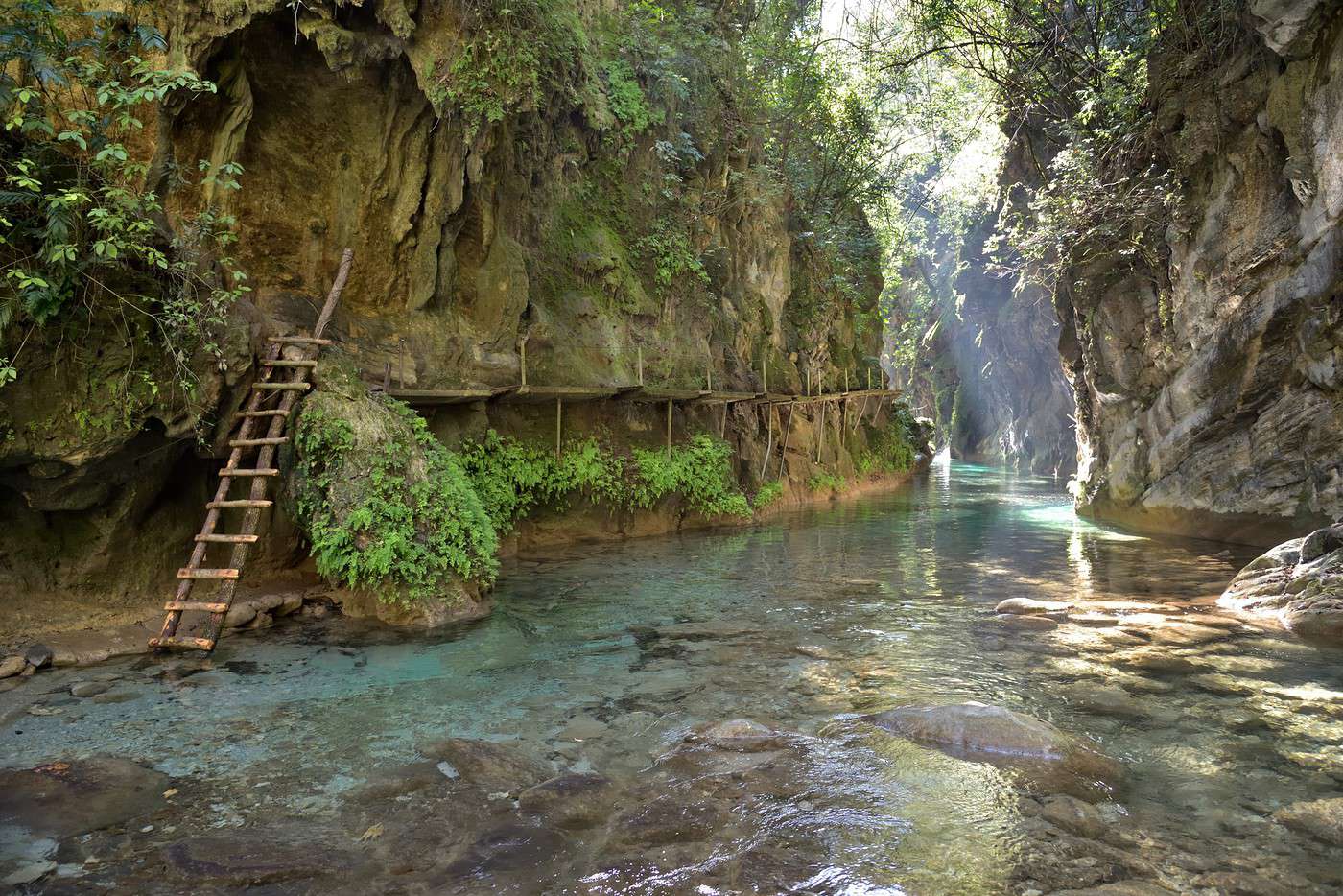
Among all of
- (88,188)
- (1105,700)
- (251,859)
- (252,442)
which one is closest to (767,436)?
(252,442)

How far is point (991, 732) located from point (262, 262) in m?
9.12

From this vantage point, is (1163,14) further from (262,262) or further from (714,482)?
(262,262)

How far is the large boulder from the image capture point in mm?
7262

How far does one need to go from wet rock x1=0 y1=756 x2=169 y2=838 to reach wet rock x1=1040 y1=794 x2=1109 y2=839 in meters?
4.60

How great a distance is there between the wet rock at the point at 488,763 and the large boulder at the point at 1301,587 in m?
7.01

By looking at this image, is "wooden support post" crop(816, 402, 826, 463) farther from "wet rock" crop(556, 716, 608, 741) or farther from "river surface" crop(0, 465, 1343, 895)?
"wet rock" crop(556, 716, 608, 741)

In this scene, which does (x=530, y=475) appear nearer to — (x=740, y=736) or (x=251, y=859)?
(x=740, y=736)

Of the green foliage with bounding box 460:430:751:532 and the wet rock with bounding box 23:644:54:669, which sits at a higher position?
the green foliage with bounding box 460:430:751:532

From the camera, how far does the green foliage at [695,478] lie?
1412cm

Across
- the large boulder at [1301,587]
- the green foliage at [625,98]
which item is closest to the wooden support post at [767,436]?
the green foliage at [625,98]

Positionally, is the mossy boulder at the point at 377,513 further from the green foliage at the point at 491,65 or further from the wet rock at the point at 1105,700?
the wet rock at the point at 1105,700

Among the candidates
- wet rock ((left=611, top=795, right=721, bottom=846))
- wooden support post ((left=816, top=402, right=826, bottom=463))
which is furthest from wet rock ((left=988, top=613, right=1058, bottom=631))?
wooden support post ((left=816, top=402, right=826, bottom=463))

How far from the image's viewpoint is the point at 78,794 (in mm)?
4258

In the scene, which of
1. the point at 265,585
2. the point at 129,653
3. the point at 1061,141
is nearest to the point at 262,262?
the point at 265,585
